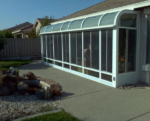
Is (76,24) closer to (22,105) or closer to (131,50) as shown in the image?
(131,50)

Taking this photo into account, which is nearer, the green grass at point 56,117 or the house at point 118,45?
the green grass at point 56,117

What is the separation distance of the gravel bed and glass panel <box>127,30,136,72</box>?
355 centimetres

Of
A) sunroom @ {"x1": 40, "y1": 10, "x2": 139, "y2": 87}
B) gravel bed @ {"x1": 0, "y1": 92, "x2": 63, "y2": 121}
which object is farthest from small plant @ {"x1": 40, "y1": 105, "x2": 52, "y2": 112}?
sunroom @ {"x1": 40, "y1": 10, "x2": 139, "y2": 87}

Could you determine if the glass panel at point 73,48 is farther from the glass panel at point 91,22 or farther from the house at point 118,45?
the glass panel at point 91,22

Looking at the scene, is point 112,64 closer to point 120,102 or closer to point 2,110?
point 120,102

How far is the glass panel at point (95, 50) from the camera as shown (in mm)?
7969

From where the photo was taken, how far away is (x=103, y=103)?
539 centimetres

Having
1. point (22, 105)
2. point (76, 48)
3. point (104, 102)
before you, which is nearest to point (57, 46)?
point (76, 48)

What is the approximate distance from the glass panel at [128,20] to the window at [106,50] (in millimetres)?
687

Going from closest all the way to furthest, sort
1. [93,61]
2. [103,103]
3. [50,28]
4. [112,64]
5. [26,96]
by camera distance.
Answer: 1. [103,103]
2. [26,96]
3. [112,64]
4. [93,61]
5. [50,28]

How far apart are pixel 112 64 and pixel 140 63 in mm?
1444

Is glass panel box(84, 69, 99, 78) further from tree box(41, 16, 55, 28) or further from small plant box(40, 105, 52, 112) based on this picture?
tree box(41, 16, 55, 28)

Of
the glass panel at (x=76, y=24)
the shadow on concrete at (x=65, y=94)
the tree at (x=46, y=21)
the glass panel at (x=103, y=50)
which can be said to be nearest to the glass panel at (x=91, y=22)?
the glass panel at (x=76, y=24)

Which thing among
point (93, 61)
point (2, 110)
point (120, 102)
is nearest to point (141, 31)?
point (93, 61)
